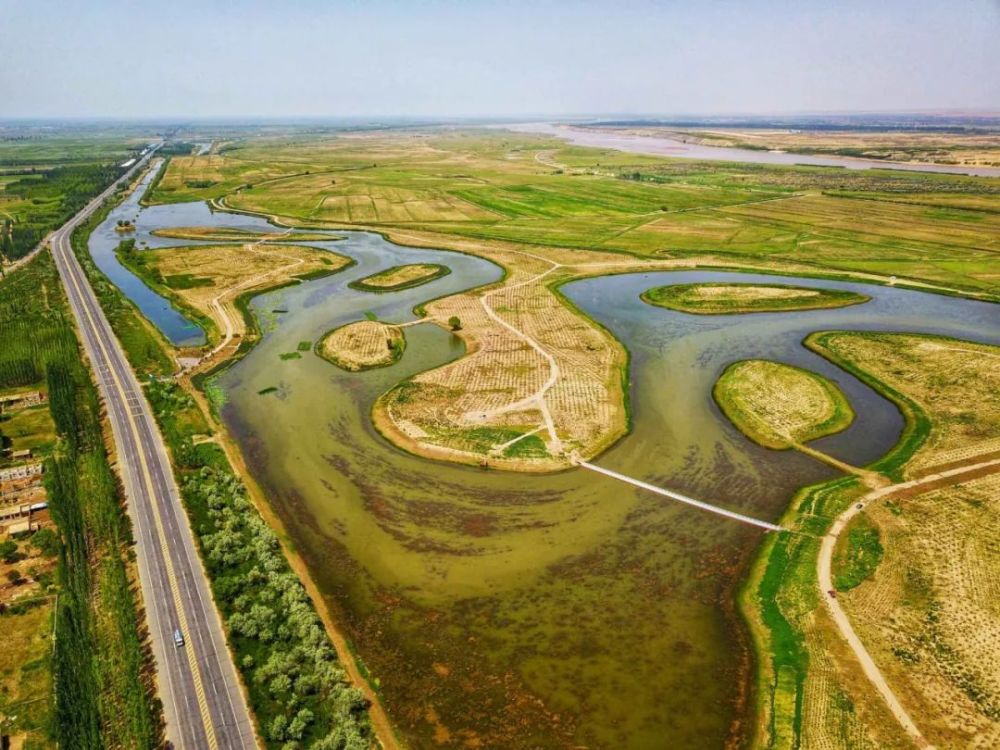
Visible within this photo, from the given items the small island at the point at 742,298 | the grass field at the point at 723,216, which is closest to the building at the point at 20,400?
the small island at the point at 742,298

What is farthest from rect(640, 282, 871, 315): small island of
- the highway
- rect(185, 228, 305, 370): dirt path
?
the highway

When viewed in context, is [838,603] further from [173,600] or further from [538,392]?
[173,600]

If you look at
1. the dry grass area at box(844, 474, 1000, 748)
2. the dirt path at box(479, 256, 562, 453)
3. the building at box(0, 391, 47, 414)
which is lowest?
the dry grass area at box(844, 474, 1000, 748)

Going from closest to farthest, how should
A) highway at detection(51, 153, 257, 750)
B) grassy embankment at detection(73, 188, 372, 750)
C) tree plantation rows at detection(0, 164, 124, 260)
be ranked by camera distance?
highway at detection(51, 153, 257, 750)
grassy embankment at detection(73, 188, 372, 750)
tree plantation rows at detection(0, 164, 124, 260)

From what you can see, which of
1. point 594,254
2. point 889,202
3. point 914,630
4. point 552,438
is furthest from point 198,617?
point 889,202

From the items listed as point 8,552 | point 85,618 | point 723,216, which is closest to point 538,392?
point 85,618

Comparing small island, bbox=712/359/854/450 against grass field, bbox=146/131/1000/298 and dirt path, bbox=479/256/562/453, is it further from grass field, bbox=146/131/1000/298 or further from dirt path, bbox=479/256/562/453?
grass field, bbox=146/131/1000/298
